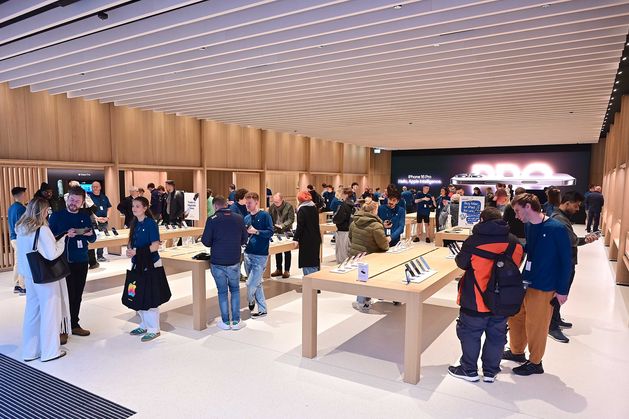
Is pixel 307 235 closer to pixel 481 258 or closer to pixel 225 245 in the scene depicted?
pixel 225 245

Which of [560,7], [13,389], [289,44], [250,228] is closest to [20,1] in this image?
[289,44]

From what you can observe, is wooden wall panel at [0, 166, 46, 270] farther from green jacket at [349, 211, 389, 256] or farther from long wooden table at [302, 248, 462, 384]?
long wooden table at [302, 248, 462, 384]

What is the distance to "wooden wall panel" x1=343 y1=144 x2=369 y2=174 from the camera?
19.0 metres

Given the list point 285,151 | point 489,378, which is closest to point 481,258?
point 489,378

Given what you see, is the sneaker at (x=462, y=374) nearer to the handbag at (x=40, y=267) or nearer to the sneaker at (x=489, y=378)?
the sneaker at (x=489, y=378)

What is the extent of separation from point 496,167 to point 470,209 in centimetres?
1316

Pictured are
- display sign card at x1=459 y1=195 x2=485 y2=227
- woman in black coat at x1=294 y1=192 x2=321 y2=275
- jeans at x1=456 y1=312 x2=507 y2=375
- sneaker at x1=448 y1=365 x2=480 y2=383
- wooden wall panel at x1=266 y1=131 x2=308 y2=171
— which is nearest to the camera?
jeans at x1=456 y1=312 x2=507 y2=375

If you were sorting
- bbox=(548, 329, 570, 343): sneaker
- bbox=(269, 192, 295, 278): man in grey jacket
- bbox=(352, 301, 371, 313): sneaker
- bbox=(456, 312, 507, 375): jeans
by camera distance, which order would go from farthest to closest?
bbox=(269, 192, 295, 278): man in grey jacket → bbox=(352, 301, 371, 313): sneaker → bbox=(548, 329, 570, 343): sneaker → bbox=(456, 312, 507, 375): jeans

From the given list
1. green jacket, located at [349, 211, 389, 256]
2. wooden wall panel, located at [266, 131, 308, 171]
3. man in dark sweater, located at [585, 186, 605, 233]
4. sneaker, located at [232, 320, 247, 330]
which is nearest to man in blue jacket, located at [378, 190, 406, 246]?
green jacket, located at [349, 211, 389, 256]

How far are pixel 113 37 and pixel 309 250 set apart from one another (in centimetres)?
366

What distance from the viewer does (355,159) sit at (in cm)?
1978

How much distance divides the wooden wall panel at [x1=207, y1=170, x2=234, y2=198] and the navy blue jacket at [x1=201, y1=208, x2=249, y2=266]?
9051 mm

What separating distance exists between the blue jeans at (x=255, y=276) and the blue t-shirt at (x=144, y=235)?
1.23 m

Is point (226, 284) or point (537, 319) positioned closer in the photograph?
point (537, 319)
